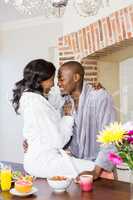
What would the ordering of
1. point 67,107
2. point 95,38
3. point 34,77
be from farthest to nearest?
1. point 95,38
2. point 67,107
3. point 34,77

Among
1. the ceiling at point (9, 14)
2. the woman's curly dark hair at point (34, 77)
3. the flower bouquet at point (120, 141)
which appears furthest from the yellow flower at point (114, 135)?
the ceiling at point (9, 14)

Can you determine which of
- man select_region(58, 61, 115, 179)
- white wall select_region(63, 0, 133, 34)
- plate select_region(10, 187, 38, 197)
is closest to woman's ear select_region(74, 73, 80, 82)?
man select_region(58, 61, 115, 179)

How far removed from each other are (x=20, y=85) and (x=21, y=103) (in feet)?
0.55

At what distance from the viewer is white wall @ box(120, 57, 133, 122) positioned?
179 inches

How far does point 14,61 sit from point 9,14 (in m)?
0.86

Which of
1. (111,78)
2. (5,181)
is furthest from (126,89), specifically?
(5,181)

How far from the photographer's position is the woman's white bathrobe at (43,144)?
2236mm

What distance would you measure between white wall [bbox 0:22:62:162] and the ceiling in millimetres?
194

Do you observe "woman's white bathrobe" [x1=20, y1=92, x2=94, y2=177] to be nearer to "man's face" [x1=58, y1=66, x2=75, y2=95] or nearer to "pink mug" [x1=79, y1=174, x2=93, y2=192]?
"pink mug" [x1=79, y1=174, x2=93, y2=192]

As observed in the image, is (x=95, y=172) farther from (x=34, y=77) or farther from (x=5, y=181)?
(x=34, y=77)

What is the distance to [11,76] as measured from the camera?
20.0 ft

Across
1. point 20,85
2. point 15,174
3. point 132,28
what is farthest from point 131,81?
point 15,174

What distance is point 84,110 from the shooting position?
8.58 feet

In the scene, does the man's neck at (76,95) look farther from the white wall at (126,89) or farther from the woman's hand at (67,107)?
the white wall at (126,89)
